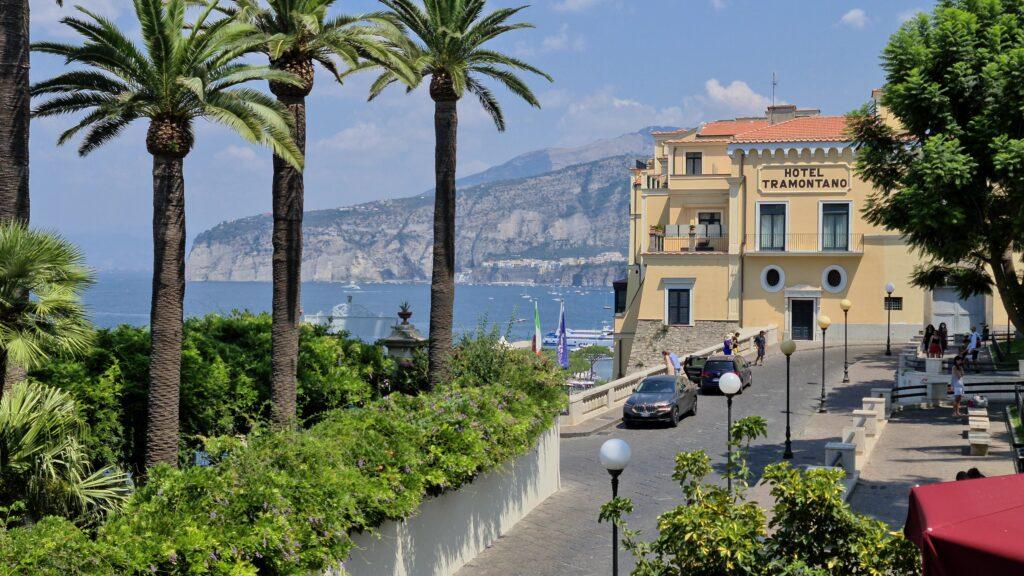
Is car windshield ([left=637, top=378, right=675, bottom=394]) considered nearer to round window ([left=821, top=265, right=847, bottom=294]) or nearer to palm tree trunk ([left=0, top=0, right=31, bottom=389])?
palm tree trunk ([left=0, top=0, right=31, bottom=389])

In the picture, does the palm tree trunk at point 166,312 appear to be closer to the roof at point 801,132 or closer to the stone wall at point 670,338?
the stone wall at point 670,338

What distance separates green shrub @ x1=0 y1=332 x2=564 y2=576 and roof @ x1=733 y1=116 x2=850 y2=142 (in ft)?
118

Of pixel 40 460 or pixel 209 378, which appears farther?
pixel 209 378

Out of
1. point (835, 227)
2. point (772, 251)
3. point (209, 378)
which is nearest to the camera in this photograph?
point (209, 378)

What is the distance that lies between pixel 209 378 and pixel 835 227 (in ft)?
132

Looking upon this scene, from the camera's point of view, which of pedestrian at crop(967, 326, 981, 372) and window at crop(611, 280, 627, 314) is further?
A: window at crop(611, 280, 627, 314)

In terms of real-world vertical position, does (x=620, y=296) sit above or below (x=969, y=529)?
above

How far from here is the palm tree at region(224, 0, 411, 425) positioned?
17938 millimetres

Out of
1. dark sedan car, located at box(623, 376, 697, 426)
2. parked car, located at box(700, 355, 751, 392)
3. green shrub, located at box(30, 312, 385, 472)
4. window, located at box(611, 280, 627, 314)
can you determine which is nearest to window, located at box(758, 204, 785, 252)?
window, located at box(611, 280, 627, 314)

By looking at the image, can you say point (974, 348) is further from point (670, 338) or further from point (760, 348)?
point (670, 338)

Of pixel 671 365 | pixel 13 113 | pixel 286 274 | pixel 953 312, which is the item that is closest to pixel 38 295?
pixel 13 113

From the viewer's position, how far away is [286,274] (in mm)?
18266

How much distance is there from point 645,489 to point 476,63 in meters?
10.8

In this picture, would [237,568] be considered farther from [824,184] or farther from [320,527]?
[824,184]
